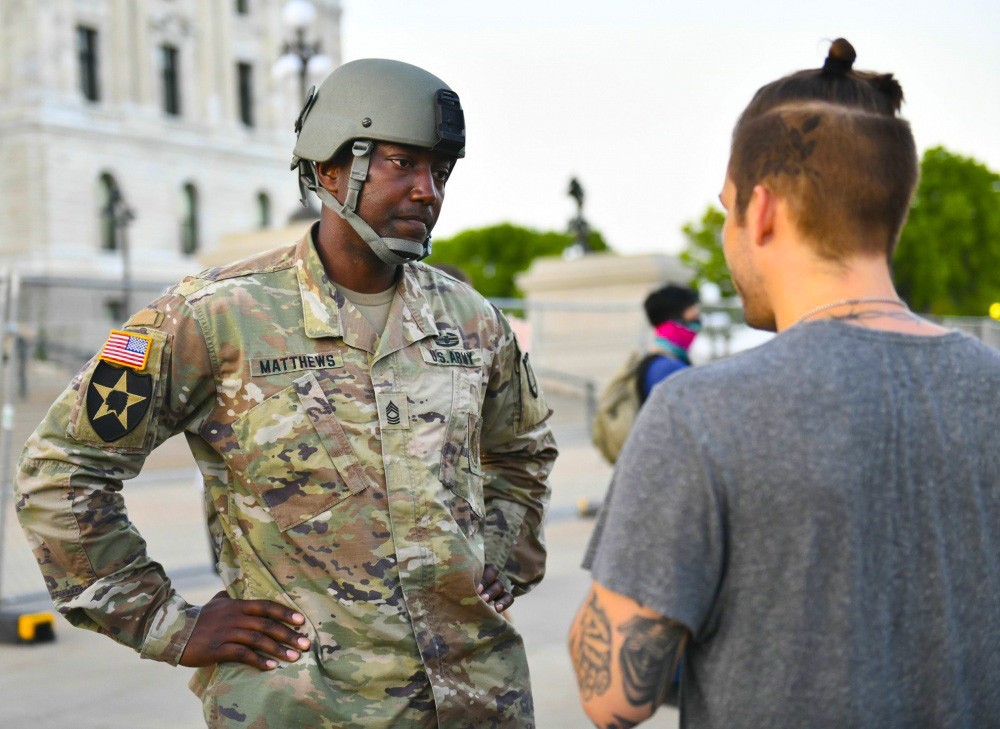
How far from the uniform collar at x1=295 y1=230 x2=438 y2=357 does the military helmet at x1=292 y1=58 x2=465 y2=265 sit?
113 millimetres

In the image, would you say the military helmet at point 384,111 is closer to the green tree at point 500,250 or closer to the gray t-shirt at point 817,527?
the gray t-shirt at point 817,527

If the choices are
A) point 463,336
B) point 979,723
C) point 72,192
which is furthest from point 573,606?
point 72,192

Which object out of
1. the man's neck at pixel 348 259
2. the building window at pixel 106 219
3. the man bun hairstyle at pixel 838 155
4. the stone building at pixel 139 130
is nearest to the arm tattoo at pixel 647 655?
the man bun hairstyle at pixel 838 155

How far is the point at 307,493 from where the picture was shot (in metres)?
2.61

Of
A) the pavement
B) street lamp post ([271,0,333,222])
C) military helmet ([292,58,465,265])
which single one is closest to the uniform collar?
military helmet ([292,58,465,265])

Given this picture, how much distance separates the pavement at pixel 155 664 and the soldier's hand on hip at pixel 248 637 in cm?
339

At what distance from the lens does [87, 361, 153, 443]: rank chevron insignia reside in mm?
2562

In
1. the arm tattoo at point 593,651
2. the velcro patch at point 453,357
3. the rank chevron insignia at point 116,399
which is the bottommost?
the arm tattoo at point 593,651

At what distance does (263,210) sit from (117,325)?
134 ft

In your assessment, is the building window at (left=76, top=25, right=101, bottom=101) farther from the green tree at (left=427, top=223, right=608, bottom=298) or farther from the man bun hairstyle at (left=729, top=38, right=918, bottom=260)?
the man bun hairstyle at (left=729, top=38, right=918, bottom=260)

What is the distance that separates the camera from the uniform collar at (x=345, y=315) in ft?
8.96

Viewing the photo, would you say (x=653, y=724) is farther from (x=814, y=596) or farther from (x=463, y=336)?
(x=814, y=596)

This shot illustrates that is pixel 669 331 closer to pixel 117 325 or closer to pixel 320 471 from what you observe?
pixel 320 471

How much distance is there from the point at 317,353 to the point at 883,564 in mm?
1436
